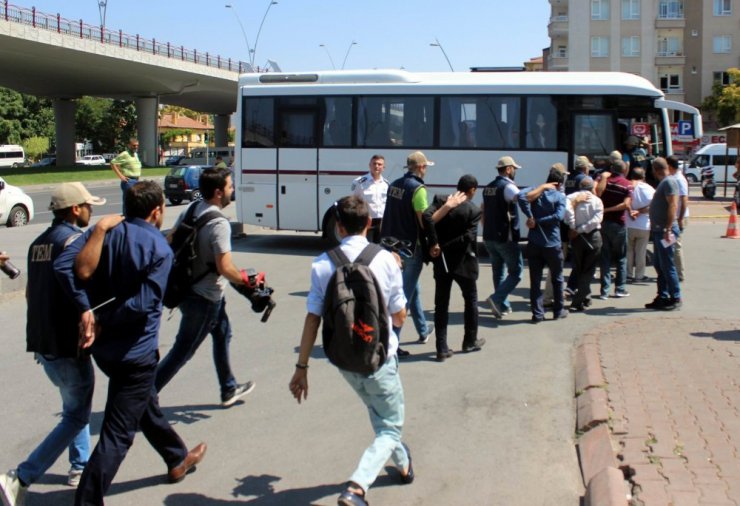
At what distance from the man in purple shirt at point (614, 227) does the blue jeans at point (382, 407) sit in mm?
6945

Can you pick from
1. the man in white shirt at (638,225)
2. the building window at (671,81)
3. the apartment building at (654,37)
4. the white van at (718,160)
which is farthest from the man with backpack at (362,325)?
the building window at (671,81)

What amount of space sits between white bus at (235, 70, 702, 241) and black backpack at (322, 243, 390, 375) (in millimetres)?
10802

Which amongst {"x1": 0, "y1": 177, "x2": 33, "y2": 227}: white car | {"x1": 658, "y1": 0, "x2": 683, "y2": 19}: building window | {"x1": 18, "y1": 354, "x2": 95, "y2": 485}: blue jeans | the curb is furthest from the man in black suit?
{"x1": 658, "y1": 0, "x2": 683, "y2": 19}: building window

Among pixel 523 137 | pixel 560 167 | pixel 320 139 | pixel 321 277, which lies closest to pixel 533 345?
pixel 560 167

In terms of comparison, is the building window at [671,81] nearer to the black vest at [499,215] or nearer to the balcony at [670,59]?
the balcony at [670,59]

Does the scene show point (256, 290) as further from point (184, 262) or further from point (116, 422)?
point (116, 422)

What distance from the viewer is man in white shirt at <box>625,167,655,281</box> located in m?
11.2

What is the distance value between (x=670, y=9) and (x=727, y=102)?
11.9 meters

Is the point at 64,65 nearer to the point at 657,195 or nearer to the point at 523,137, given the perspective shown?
the point at 523,137

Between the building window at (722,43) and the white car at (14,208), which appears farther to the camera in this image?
the building window at (722,43)

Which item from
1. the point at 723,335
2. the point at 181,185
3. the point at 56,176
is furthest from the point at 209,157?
the point at 723,335

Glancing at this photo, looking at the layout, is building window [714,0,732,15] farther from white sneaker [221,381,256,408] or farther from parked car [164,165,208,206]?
white sneaker [221,381,256,408]

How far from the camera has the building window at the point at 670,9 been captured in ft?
217

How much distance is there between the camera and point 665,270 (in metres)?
9.72
